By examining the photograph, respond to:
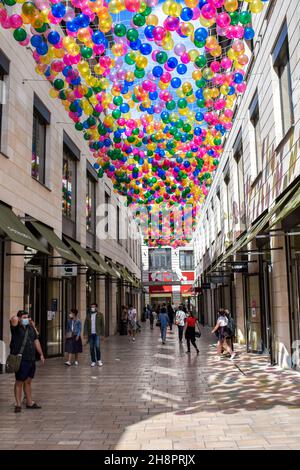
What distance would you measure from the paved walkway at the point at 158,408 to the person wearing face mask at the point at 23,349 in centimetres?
30

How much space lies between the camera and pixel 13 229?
10961mm

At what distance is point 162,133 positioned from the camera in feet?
54.4

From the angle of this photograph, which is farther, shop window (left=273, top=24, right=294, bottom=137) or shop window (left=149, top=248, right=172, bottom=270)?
shop window (left=149, top=248, right=172, bottom=270)

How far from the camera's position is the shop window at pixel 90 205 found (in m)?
23.3

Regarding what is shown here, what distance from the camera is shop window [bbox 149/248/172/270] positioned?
207 ft

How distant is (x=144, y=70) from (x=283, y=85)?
382 cm

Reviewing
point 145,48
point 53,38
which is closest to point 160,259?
point 145,48

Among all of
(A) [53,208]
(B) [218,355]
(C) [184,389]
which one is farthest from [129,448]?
(A) [53,208]

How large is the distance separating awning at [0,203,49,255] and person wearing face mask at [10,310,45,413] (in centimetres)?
254

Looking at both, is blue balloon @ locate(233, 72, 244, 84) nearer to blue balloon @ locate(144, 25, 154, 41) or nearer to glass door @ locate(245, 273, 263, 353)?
blue balloon @ locate(144, 25, 154, 41)

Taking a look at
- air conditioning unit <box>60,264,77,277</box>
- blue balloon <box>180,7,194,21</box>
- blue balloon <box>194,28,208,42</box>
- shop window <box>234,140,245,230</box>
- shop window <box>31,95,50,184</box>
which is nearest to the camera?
Answer: blue balloon <box>180,7,194,21</box>

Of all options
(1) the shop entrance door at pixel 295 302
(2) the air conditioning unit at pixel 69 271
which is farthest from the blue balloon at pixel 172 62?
(2) the air conditioning unit at pixel 69 271

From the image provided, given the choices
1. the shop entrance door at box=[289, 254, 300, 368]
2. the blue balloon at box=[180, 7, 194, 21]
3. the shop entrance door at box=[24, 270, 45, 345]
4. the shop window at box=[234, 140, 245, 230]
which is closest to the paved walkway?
the shop entrance door at box=[289, 254, 300, 368]

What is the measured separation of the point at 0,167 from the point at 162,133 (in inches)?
258
